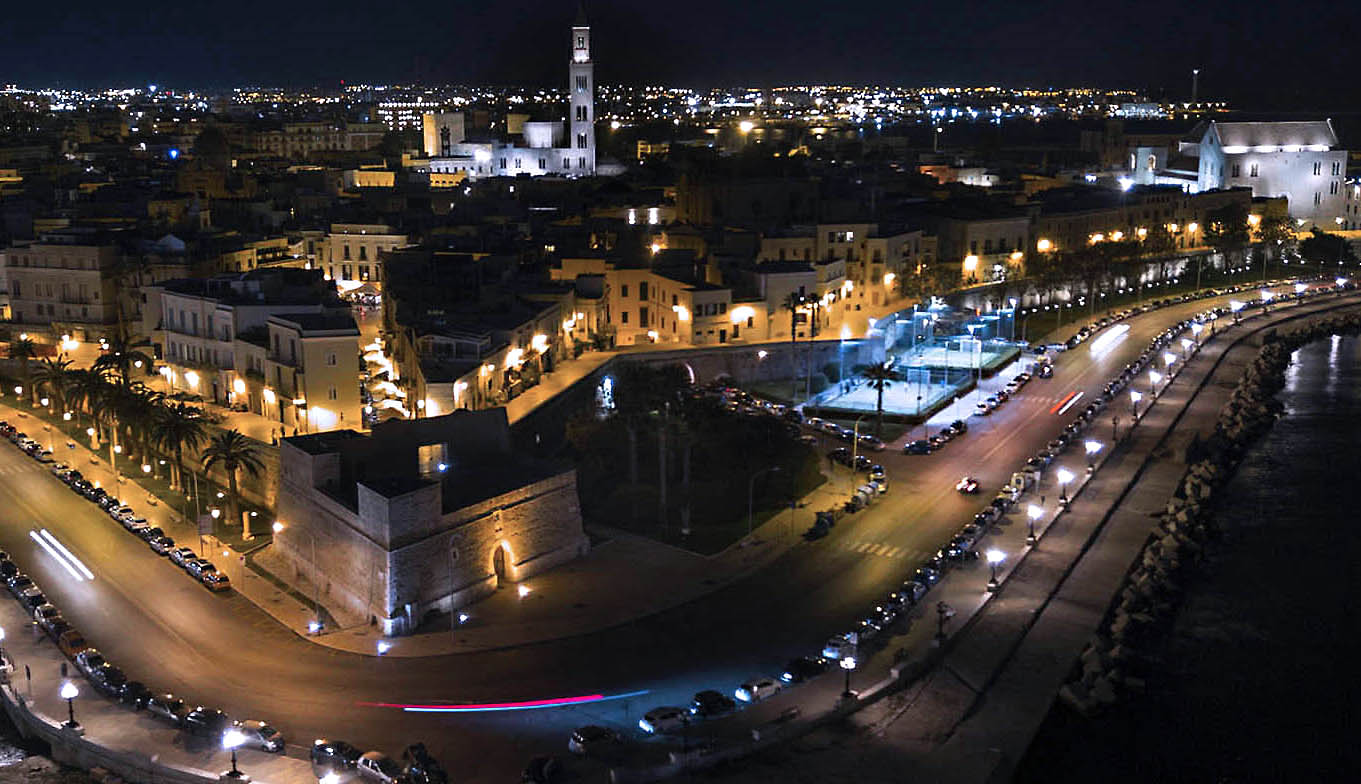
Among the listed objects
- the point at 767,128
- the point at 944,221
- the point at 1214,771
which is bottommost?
the point at 1214,771

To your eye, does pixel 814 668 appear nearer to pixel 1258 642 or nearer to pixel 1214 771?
pixel 1214 771

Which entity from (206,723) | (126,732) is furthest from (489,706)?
(126,732)

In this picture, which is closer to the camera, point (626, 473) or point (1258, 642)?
point (1258, 642)

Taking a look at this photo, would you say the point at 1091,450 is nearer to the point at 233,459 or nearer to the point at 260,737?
the point at 233,459

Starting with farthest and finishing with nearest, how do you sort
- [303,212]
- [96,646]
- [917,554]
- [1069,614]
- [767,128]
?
[767,128]
[303,212]
[917,554]
[1069,614]
[96,646]

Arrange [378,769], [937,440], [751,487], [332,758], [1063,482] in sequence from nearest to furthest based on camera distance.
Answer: [378,769] < [332,758] < [751,487] < [1063,482] < [937,440]

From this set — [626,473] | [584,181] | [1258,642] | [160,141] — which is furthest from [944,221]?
[160,141]

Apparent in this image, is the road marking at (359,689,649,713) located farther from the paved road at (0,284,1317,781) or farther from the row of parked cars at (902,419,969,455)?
the row of parked cars at (902,419,969,455)
